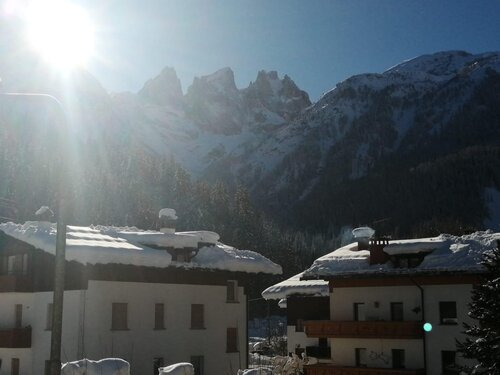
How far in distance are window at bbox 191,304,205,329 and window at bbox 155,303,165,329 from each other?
2.10 m

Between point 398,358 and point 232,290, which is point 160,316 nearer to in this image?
point 232,290

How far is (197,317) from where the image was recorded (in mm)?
35969

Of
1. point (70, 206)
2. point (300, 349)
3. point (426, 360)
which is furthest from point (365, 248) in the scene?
point (70, 206)

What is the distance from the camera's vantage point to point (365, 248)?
38906 millimetres

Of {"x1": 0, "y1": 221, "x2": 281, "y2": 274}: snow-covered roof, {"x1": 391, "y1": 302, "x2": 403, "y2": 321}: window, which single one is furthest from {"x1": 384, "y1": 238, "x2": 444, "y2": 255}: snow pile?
{"x1": 0, "y1": 221, "x2": 281, "y2": 274}: snow-covered roof

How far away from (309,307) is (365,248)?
10915 millimetres

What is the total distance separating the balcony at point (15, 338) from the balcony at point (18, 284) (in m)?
2.01

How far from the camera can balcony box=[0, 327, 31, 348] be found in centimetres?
3134

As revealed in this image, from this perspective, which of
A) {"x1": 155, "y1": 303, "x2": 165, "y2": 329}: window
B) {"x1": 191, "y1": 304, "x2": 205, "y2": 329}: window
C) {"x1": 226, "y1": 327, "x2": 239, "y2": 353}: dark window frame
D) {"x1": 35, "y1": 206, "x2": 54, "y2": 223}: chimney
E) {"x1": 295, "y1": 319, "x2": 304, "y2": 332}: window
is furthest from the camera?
{"x1": 295, "y1": 319, "x2": 304, "y2": 332}: window

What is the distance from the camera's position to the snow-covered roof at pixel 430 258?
1273 inches

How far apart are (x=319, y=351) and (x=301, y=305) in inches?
203

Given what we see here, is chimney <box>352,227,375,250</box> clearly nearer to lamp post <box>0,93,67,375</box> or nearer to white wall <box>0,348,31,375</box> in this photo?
white wall <box>0,348,31,375</box>

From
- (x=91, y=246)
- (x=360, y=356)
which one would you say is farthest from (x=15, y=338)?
(x=360, y=356)

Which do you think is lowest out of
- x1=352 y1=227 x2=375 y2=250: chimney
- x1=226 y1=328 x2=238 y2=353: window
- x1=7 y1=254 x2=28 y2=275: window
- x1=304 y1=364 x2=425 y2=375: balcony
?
x1=304 y1=364 x2=425 y2=375: balcony
